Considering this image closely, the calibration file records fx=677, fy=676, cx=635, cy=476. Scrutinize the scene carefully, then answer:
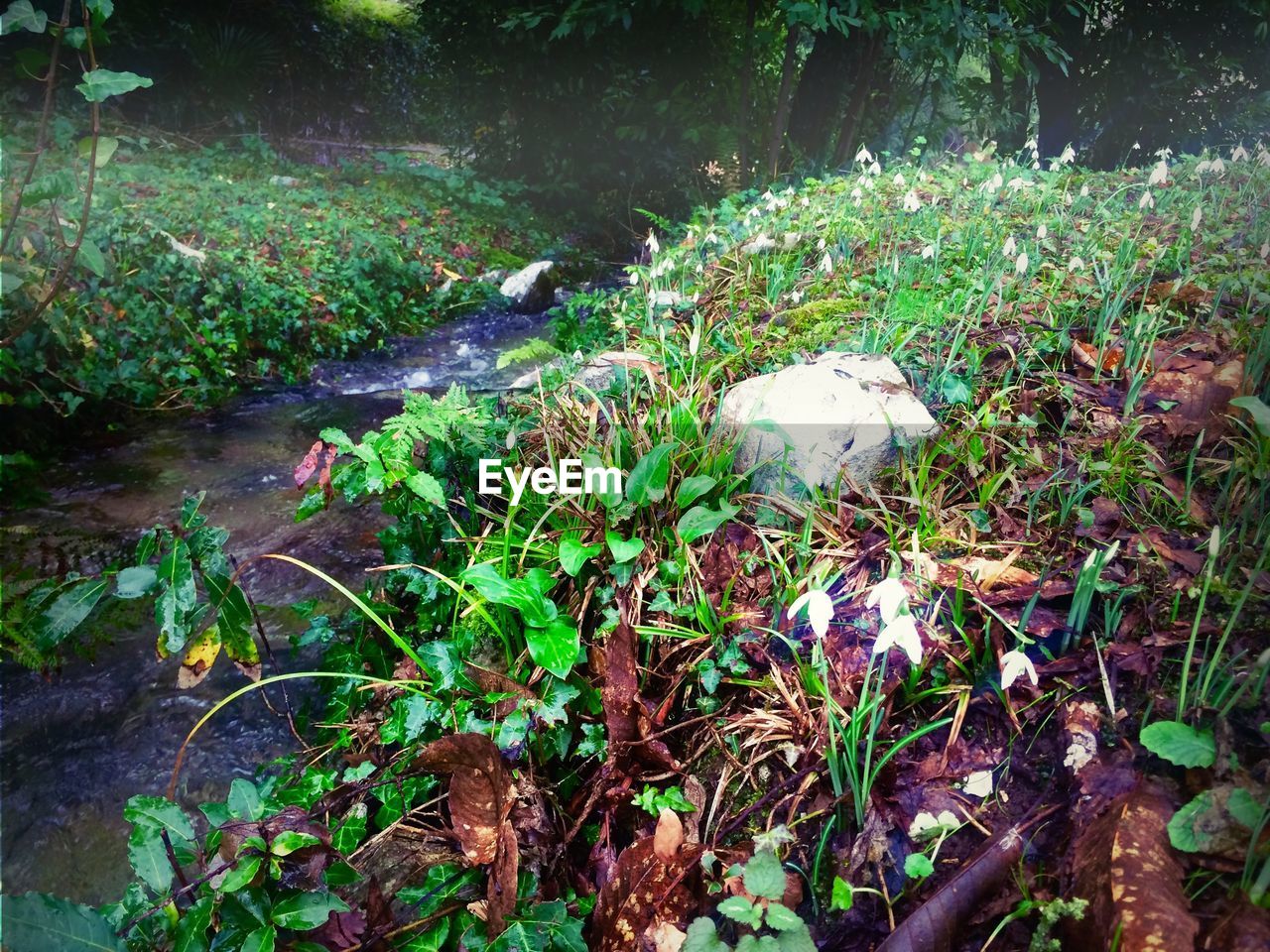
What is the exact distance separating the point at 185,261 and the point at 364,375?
1.56 metres

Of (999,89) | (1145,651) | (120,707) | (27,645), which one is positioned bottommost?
(120,707)

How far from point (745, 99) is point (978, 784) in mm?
10258

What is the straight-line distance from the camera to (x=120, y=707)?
2.68 metres

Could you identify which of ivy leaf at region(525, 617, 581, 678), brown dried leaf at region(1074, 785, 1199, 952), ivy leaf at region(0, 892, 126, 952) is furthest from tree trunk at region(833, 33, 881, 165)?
ivy leaf at region(0, 892, 126, 952)

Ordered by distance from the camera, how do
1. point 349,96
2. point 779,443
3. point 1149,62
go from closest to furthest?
point 779,443, point 1149,62, point 349,96

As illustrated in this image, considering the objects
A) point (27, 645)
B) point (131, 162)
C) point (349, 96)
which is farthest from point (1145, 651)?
point (349, 96)

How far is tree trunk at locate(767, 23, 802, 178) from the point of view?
29.6 feet

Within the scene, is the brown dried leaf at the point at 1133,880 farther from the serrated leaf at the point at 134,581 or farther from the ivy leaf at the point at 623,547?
the serrated leaf at the point at 134,581

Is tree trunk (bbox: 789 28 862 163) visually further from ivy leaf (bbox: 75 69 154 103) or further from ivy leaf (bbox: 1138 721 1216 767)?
ivy leaf (bbox: 1138 721 1216 767)

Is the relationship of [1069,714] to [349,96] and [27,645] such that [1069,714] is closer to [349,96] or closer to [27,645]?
[27,645]

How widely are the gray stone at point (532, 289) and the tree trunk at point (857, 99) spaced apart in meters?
4.62

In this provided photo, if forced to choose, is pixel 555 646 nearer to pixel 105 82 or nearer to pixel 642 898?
pixel 642 898

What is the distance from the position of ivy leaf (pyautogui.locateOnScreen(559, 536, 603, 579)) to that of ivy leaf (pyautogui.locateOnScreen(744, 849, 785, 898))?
0.96m

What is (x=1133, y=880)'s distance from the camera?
1101mm
